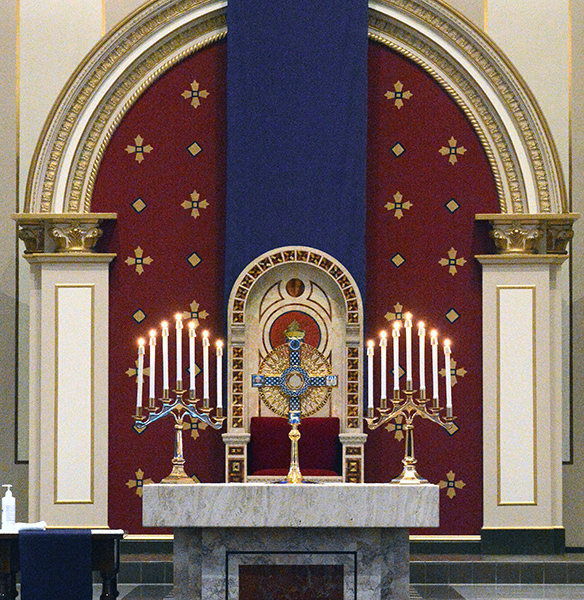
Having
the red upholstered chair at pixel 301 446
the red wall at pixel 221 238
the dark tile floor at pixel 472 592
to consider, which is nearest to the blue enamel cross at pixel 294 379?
the red upholstered chair at pixel 301 446

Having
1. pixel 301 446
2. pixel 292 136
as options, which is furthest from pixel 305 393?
pixel 292 136

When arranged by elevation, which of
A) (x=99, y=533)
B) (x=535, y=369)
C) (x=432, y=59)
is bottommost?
(x=99, y=533)

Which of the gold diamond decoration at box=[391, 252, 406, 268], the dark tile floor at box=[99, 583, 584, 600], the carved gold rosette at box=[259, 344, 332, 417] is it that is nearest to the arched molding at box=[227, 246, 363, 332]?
the carved gold rosette at box=[259, 344, 332, 417]

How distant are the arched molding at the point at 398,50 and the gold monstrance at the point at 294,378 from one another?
165 centimetres

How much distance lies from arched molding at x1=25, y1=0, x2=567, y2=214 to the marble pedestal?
3.35 meters

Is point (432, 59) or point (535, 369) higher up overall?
point (432, 59)

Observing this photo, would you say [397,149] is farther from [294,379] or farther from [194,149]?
[294,379]

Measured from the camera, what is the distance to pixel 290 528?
5477 millimetres

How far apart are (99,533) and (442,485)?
3.16 meters

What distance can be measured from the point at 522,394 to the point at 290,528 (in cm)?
301

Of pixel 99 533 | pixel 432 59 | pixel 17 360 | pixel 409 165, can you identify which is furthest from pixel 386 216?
pixel 99 533

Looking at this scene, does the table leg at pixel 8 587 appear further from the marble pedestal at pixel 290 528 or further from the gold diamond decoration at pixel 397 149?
the gold diamond decoration at pixel 397 149

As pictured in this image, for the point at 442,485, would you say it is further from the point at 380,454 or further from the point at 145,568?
the point at 145,568

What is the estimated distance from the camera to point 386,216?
328 inches
